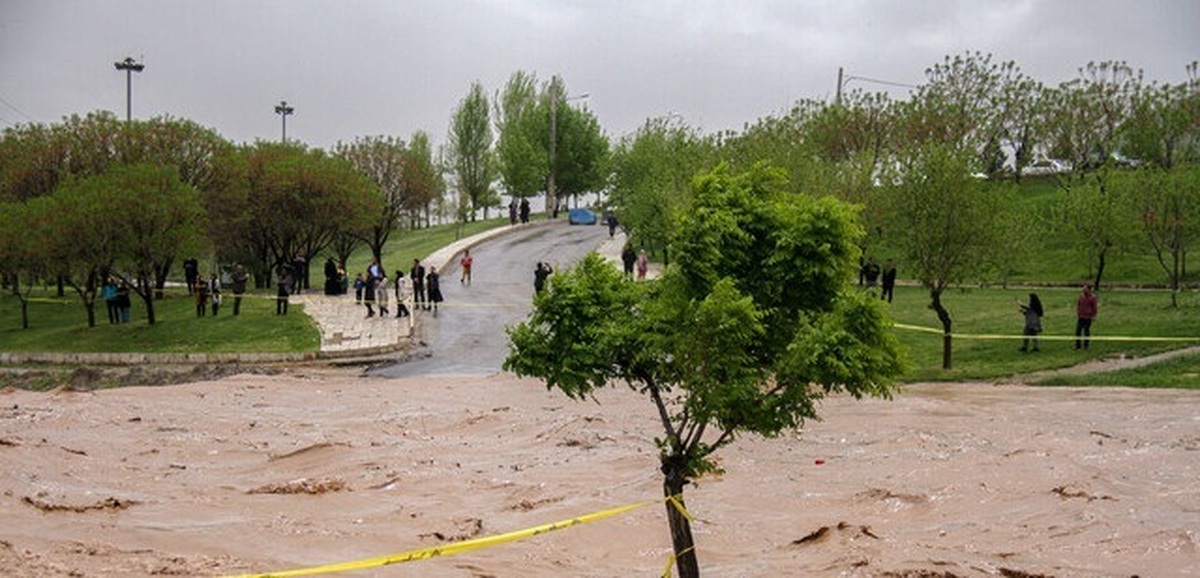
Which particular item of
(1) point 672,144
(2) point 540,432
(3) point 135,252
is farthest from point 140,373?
(1) point 672,144

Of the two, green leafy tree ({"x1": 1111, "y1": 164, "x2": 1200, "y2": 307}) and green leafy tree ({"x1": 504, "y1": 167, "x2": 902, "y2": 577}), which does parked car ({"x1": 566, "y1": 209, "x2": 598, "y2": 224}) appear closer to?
green leafy tree ({"x1": 1111, "y1": 164, "x2": 1200, "y2": 307})

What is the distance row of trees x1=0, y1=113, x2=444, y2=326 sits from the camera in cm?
3650

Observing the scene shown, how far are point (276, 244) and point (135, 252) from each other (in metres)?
15.3

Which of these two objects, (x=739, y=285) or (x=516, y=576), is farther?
(x=516, y=576)

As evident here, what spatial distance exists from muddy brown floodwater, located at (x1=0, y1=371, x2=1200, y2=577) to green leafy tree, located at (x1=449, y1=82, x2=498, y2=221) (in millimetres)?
62445

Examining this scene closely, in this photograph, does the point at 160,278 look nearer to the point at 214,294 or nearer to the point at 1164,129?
the point at 214,294

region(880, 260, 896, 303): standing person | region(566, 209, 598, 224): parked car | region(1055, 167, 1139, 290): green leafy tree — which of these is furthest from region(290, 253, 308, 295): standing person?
region(566, 209, 598, 224): parked car

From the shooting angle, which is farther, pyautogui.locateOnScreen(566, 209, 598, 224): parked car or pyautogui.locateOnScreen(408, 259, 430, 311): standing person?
pyautogui.locateOnScreen(566, 209, 598, 224): parked car

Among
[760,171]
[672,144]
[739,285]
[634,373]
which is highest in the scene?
[672,144]

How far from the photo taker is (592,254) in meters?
10.5

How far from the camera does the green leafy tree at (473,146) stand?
8662cm

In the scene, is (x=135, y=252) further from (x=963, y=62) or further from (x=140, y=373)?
(x=963, y=62)

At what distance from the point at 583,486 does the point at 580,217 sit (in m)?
60.4

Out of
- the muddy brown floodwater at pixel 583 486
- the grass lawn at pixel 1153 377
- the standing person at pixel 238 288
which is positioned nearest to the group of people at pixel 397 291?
the standing person at pixel 238 288
